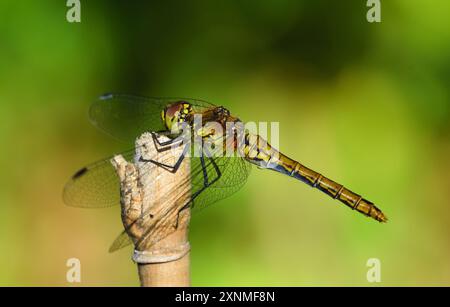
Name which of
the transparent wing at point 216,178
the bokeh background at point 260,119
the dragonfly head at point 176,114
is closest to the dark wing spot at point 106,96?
the bokeh background at point 260,119

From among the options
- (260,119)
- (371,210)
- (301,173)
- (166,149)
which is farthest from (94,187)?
(371,210)

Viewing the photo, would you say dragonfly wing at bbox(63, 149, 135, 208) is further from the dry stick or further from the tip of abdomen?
the tip of abdomen

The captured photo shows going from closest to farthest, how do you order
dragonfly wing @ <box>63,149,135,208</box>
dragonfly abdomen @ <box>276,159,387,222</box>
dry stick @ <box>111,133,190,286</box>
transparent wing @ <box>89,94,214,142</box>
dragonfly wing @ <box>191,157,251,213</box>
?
dry stick @ <box>111,133,190,286</box> → dragonfly wing @ <box>63,149,135,208</box> → dragonfly wing @ <box>191,157,251,213</box> → transparent wing @ <box>89,94,214,142</box> → dragonfly abdomen @ <box>276,159,387,222</box>

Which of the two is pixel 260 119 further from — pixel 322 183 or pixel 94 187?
pixel 94 187

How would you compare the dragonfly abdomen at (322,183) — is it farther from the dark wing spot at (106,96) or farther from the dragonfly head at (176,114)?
the dark wing spot at (106,96)

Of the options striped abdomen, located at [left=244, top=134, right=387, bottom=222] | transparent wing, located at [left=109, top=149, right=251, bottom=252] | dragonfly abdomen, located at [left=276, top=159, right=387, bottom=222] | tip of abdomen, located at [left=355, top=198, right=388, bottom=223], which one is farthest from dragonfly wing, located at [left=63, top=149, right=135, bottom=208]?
tip of abdomen, located at [left=355, top=198, right=388, bottom=223]

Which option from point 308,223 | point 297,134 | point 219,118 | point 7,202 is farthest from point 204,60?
point 7,202
